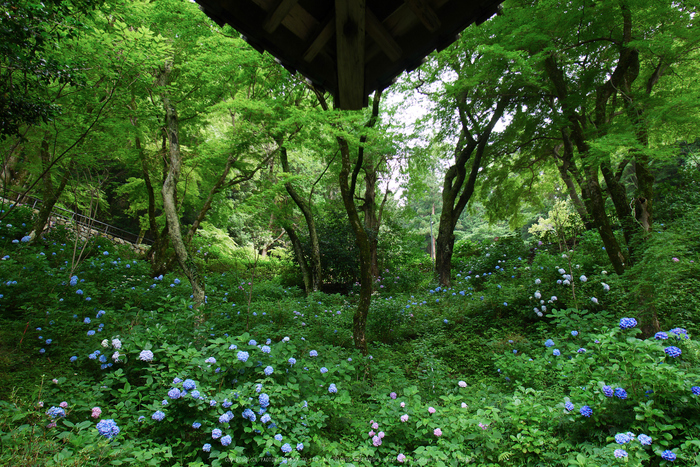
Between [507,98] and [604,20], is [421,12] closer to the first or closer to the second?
[604,20]

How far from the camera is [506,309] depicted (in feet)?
18.2

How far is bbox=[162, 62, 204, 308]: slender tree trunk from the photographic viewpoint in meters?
4.82

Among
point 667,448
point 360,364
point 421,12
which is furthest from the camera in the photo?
point 360,364

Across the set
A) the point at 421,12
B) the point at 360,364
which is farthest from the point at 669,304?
the point at 421,12

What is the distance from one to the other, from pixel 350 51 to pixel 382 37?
0.20 m

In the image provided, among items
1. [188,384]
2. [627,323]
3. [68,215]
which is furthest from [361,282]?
[68,215]

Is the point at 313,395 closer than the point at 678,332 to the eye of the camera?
No

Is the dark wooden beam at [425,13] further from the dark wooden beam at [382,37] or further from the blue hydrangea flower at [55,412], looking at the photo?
the blue hydrangea flower at [55,412]

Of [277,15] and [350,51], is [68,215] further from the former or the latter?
[350,51]

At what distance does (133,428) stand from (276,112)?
6049 mm

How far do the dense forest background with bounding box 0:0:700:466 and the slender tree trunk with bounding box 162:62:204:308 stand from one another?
40mm

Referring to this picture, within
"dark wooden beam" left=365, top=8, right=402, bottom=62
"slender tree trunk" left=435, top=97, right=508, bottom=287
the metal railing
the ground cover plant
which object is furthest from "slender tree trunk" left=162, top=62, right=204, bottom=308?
"slender tree trunk" left=435, top=97, right=508, bottom=287

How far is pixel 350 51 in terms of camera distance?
66.8 inches

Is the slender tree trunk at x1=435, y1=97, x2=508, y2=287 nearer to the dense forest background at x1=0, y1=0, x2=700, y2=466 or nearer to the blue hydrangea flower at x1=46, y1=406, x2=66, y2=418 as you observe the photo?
the dense forest background at x1=0, y1=0, x2=700, y2=466
